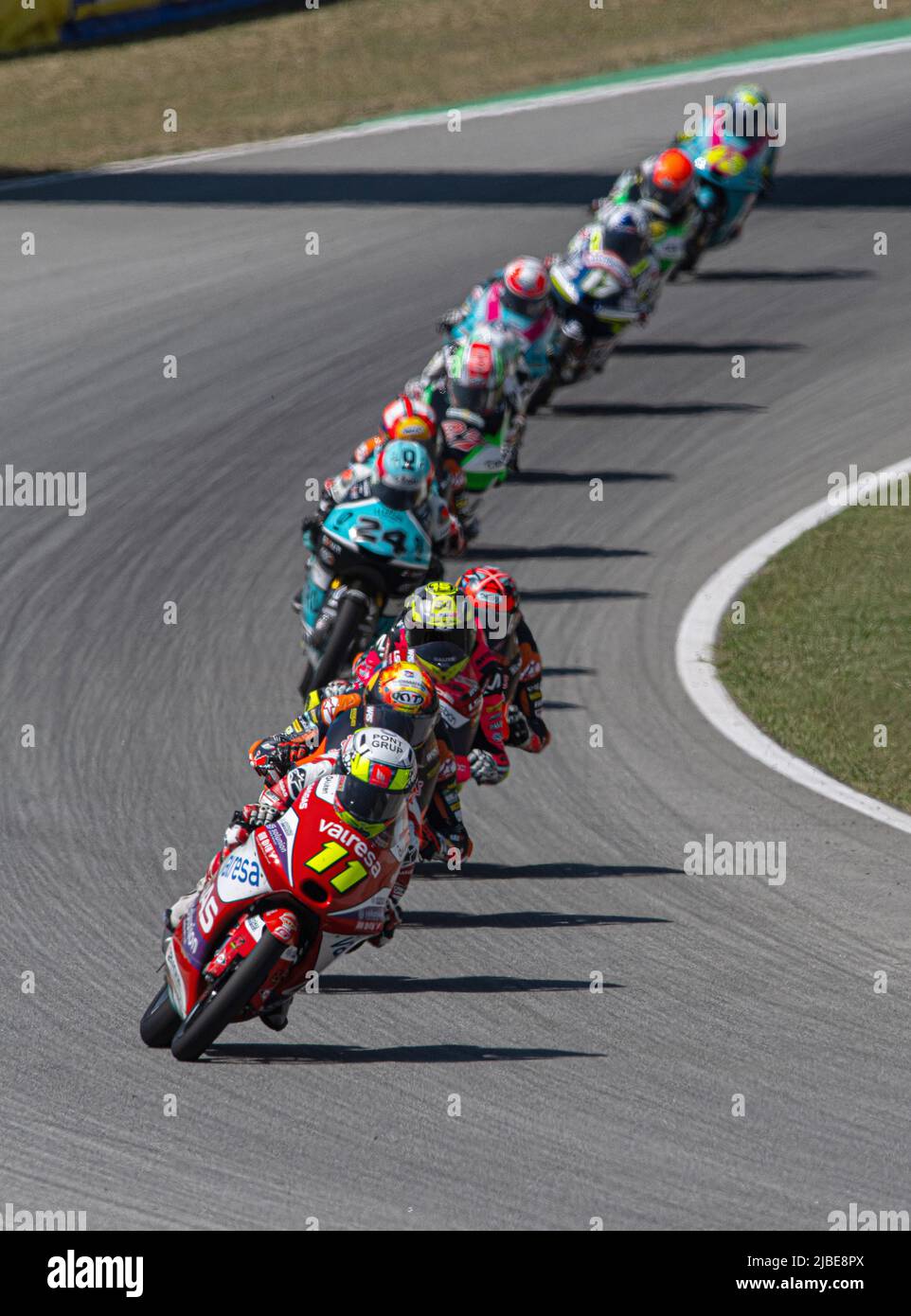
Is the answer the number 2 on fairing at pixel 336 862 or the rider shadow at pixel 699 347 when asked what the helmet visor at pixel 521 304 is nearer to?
the rider shadow at pixel 699 347

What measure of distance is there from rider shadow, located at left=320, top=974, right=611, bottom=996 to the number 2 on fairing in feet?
3.66

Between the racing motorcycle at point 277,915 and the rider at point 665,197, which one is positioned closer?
the racing motorcycle at point 277,915

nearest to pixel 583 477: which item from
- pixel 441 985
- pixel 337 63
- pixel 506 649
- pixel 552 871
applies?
pixel 506 649

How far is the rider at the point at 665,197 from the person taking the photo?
18.7m

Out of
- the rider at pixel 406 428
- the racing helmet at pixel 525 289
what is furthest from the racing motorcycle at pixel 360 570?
the racing helmet at pixel 525 289

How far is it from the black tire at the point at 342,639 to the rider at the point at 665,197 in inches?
317

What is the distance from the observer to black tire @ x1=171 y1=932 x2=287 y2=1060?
7.46 meters

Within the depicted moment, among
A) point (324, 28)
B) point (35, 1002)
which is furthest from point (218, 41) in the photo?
point (35, 1002)

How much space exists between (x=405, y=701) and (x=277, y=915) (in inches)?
48.5

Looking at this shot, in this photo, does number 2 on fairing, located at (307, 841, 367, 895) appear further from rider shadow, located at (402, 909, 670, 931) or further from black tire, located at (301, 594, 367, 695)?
black tire, located at (301, 594, 367, 695)

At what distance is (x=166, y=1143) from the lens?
727cm

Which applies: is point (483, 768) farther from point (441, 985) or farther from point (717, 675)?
point (717, 675)

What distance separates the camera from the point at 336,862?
25.1 ft

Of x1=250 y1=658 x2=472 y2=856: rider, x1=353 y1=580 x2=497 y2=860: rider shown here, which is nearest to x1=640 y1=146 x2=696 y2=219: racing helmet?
x1=353 y1=580 x2=497 y2=860: rider
